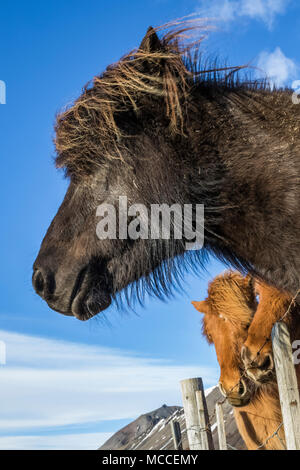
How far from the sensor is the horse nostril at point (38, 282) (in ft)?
9.80

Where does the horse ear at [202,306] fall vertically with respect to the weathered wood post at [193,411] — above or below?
above

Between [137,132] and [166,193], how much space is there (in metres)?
0.44

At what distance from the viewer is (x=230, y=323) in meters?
5.59

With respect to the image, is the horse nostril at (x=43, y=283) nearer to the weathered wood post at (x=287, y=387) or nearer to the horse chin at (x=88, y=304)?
the horse chin at (x=88, y=304)

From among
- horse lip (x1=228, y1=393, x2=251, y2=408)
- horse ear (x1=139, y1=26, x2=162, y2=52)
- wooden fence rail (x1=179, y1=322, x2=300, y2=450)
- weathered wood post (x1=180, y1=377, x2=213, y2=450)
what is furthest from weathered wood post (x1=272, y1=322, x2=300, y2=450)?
horse ear (x1=139, y1=26, x2=162, y2=52)

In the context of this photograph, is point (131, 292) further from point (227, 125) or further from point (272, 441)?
point (272, 441)

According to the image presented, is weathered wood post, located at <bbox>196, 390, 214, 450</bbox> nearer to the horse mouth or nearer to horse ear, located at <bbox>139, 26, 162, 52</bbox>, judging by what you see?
the horse mouth

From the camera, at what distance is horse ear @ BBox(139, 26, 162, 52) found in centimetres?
273

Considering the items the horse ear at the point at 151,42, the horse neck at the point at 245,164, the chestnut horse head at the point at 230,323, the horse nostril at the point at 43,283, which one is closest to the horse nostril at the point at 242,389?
the chestnut horse head at the point at 230,323

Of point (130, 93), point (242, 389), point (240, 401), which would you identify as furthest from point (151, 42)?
point (240, 401)

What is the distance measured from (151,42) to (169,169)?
0.79 meters

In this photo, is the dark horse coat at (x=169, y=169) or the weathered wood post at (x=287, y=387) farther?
the weathered wood post at (x=287, y=387)

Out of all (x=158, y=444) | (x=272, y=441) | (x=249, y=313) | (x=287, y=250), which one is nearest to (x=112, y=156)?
(x=287, y=250)

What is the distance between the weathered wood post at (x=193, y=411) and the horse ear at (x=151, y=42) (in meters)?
3.52
